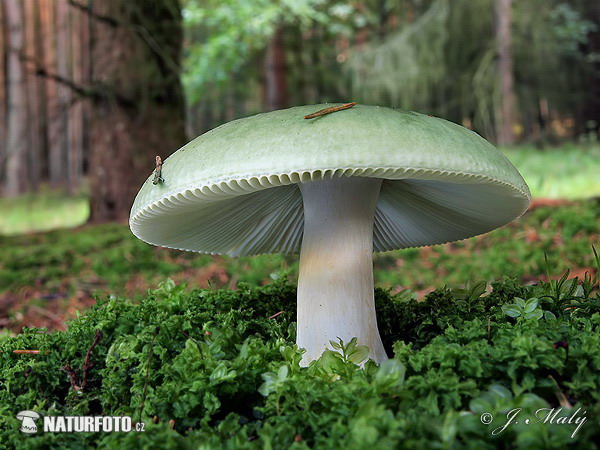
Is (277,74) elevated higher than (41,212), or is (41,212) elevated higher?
(277,74)

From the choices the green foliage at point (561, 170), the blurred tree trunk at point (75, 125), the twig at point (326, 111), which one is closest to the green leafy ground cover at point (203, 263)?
the green foliage at point (561, 170)

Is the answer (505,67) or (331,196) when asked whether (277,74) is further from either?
(331,196)

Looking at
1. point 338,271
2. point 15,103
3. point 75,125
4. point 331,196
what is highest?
point 15,103

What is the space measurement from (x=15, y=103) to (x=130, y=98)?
382 inches

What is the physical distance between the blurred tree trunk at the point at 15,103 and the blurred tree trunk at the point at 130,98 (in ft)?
20.3

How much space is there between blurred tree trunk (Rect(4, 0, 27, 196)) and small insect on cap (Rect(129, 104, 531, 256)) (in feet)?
34.0

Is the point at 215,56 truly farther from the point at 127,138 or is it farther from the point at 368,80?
the point at 127,138

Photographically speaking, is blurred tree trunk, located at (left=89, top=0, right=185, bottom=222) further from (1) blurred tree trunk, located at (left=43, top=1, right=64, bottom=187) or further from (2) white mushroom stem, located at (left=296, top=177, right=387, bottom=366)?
(1) blurred tree trunk, located at (left=43, top=1, right=64, bottom=187)

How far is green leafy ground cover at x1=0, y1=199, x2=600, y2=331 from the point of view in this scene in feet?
13.3

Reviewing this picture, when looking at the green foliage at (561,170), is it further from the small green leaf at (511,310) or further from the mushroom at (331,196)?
the small green leaf at (511,310)

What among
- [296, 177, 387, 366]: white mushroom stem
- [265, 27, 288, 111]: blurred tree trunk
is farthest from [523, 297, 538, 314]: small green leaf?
[265, 27, 288, 111]: blurred tree trunk

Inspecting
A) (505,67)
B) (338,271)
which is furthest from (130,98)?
(505,67)

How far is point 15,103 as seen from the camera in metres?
12.9

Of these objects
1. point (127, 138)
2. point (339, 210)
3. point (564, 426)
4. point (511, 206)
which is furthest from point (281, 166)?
point (127, 138)
